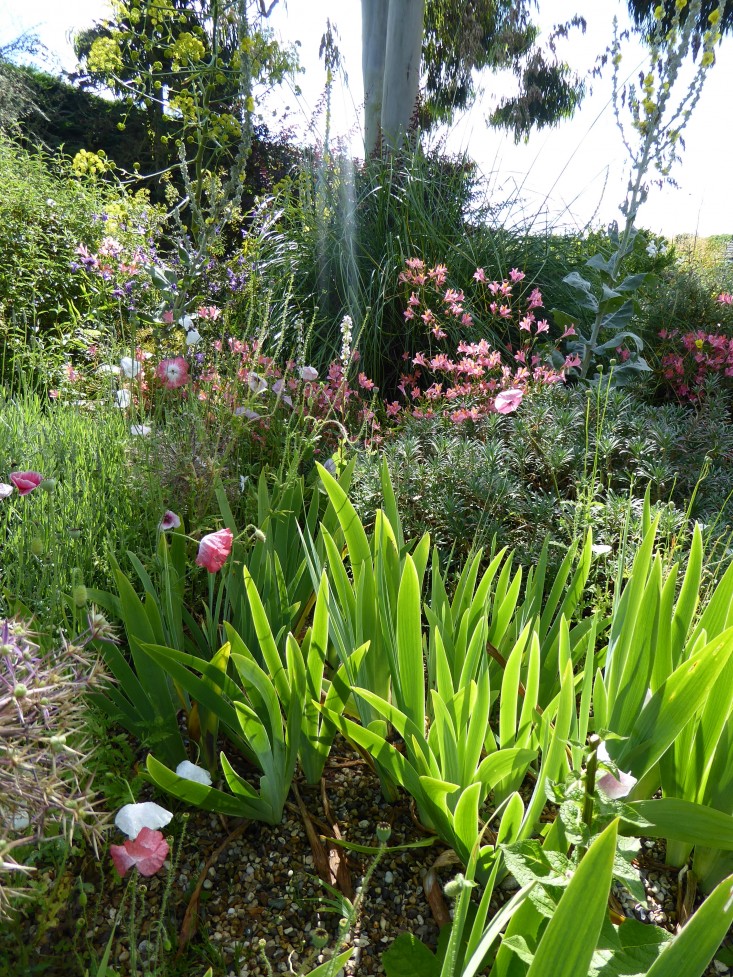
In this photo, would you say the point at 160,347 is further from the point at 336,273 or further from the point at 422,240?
the point at 422,240

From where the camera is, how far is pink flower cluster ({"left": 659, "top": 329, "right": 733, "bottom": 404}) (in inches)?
157

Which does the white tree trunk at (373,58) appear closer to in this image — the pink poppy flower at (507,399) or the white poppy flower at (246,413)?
A: the white poppy flower at (246,413)

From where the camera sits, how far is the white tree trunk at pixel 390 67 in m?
6.57

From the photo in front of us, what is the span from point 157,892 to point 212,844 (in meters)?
0.14

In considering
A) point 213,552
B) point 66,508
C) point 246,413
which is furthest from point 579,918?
point 246,413

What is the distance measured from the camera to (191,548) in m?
2.16

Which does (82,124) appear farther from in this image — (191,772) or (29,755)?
(29,755)

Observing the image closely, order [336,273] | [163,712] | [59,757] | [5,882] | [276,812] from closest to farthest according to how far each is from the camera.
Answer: [59,757] < [5,882] < [276,812] < [163,712] < [336,273]

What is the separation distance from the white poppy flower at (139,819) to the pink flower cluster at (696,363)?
11.6 ft

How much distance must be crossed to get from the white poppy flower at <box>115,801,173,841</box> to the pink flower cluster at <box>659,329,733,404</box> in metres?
3.54

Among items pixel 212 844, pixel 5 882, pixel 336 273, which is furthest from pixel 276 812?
pixel 336 273

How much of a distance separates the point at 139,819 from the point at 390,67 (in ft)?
24.0

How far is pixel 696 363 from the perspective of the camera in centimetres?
425

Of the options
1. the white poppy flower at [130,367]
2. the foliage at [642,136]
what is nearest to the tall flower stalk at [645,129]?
the foliage at [642,136]
